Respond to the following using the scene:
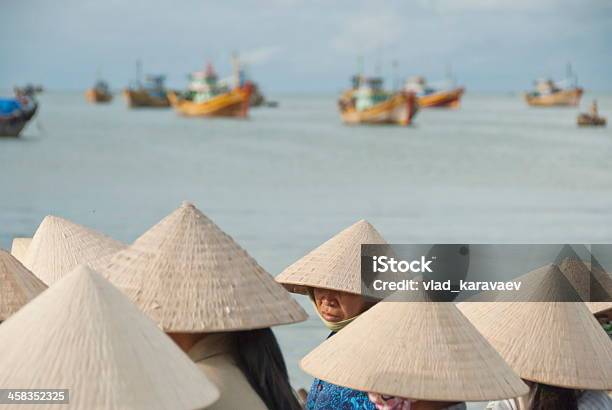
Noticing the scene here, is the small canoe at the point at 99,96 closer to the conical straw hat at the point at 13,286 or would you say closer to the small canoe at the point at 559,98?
the small canoe at the point at 559,98

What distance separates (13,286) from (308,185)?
22.2 m

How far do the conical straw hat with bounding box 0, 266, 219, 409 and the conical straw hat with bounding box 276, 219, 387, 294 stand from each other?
5.44 feet

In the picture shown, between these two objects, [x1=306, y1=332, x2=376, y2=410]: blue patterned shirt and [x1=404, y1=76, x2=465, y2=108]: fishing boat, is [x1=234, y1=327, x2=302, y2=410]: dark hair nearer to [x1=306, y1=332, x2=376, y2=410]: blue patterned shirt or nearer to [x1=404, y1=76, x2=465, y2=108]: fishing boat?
[x1=306, y1=332, x2=376, y2=410]: blue patterned shirt

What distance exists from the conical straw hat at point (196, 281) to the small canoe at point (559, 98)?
79.8 meters

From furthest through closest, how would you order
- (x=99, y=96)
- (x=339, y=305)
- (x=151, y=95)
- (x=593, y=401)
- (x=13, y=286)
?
(x=99, y=96) < (x=151, y=95) < (x=339, y=305) < (x=593, y=401) < (x=13, y=286)

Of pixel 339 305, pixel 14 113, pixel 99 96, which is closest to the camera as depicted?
pixel 339 305

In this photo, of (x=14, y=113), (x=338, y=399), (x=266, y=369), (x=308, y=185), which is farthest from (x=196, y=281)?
(x=14, y=113)

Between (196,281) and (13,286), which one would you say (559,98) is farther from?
(196,281)

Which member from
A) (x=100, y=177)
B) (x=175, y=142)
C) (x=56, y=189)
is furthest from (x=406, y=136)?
(x=56, y=189)

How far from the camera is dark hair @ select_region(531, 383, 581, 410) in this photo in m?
3.27

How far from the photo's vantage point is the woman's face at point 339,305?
12.0ft

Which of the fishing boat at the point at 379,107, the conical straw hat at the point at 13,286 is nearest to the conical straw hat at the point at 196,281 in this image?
the conical straw hat at the point at 13,286

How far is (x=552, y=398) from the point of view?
10.8 feet

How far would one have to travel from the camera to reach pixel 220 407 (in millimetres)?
2355
